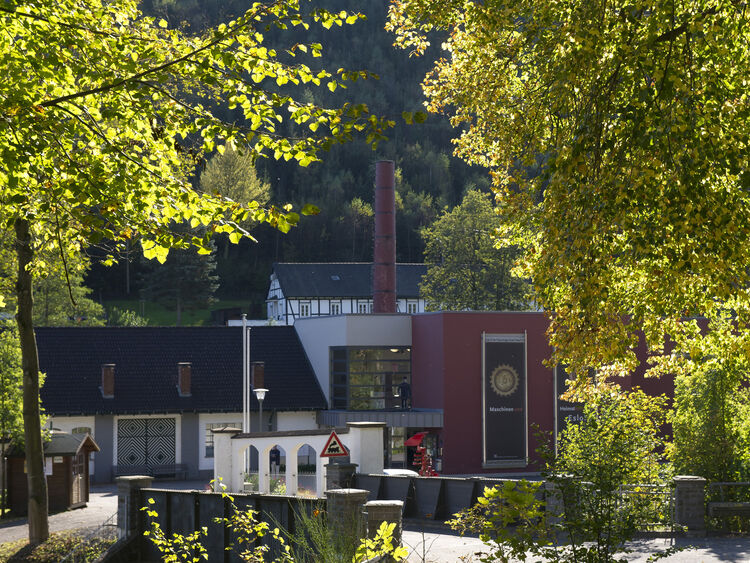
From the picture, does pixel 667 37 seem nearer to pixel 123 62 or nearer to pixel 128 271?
pixel 123 62

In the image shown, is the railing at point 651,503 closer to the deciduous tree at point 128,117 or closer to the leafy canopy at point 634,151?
the leafy canopy at point 634,151

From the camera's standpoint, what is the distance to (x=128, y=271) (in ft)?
313

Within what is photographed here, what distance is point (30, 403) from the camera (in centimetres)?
2059

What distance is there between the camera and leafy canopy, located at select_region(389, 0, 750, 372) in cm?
915

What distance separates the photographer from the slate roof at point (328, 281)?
255 ft

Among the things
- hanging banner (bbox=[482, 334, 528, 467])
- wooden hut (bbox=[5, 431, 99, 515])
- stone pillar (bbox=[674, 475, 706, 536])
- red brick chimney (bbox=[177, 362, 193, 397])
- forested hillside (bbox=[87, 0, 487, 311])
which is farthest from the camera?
forested hillside (bbox=[87, 0, 487, 311])

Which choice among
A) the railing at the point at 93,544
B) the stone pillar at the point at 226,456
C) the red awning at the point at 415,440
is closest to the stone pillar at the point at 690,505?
the railing at the point at 93,544

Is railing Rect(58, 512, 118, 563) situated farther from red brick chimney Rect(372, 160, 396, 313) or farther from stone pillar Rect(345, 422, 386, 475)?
red brick chimney Rect(372, 160, 396, 313)

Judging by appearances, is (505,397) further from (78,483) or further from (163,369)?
(78,483)

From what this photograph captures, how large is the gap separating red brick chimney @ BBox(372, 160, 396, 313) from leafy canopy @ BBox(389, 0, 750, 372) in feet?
121

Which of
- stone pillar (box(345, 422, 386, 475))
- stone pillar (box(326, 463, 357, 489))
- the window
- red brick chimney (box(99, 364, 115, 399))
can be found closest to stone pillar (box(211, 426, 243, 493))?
stone pillar (box(345, 422, 386, 475))

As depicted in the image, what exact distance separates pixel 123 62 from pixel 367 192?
338 feet

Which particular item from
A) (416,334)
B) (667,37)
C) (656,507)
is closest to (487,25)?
(667,37)

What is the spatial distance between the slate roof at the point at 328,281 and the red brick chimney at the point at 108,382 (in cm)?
3688
